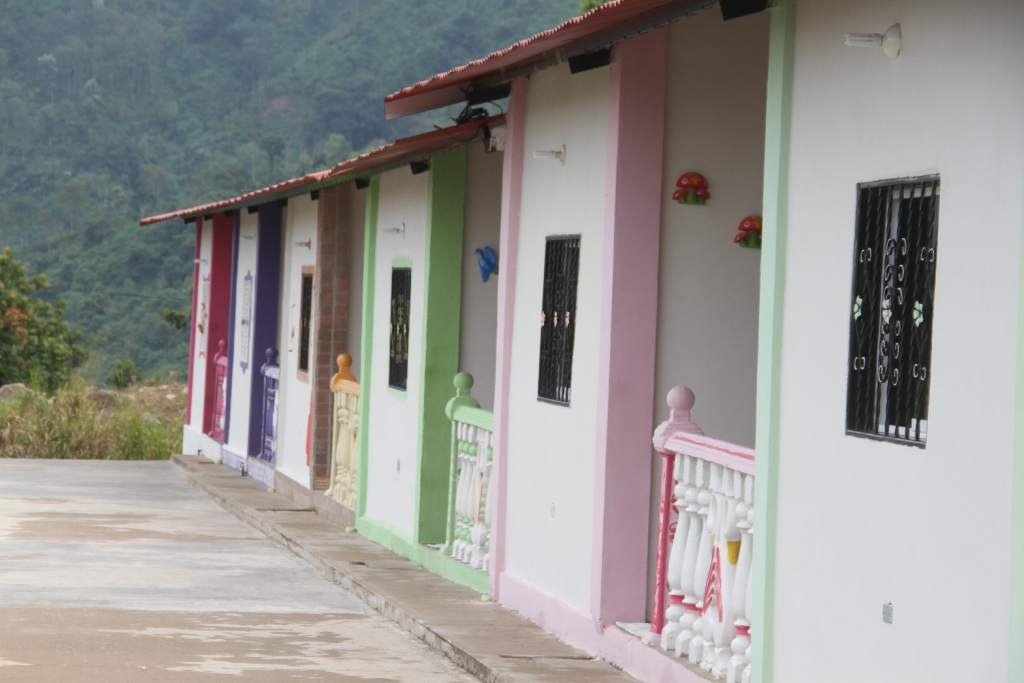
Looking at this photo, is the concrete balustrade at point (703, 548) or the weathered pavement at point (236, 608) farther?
the weathered pavement at point (236, 608)

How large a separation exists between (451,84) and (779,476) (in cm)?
362

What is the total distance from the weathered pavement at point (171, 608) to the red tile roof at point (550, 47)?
9.38 ft

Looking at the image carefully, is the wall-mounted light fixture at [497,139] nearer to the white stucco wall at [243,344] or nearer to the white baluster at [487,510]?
the white baluster at [487,510]

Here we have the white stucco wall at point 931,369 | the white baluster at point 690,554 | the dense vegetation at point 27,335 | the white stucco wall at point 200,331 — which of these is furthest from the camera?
the dense vegetation at point 27,335

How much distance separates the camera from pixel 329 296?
15.1 meters

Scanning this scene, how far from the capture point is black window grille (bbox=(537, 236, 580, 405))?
8445 mm

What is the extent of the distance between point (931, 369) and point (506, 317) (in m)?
4.77

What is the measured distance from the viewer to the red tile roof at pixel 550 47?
20.7 ft

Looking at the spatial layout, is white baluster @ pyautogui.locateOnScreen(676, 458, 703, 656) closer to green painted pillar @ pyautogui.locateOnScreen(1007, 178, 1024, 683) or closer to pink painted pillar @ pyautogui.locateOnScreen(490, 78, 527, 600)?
green painted pillar @ pyautogui.locateOnScreen(1007, 178, 1024, 683)

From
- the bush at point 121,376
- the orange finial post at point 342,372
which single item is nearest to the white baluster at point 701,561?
the orange finial post at point 342,372

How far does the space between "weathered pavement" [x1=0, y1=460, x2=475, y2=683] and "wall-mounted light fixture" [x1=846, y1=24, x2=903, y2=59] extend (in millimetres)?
3703

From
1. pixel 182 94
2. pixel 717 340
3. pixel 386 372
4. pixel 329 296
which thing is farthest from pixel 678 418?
pixel 182 94

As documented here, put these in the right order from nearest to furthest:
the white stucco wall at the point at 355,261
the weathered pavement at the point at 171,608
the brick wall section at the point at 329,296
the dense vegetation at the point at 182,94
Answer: the weathered pavement at the point at 171,608, the brick wall section at the point at 329,296, the white stucco wall at the point at 355,261, the dense vegetation at the point at 182,94

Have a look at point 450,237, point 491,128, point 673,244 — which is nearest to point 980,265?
point 673,244
